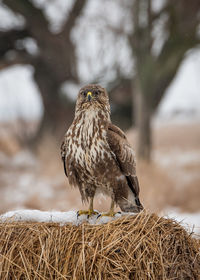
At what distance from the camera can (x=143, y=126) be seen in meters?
9.30

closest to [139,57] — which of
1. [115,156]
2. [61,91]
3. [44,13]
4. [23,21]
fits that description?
[61,91]

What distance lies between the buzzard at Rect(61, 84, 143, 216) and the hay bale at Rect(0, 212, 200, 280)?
59cm

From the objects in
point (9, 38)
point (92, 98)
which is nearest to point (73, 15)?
point (9, 38)

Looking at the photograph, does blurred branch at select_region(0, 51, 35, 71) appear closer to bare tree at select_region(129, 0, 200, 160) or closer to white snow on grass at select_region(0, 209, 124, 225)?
bare tree at select_region(129, 0, 200, 160)

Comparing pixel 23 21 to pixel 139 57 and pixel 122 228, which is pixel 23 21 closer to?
pixel 139 57

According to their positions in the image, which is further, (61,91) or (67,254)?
(61,91)

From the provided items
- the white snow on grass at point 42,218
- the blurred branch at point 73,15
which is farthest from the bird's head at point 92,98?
the blurred branch at point 73,15

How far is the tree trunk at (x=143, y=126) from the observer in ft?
30.0

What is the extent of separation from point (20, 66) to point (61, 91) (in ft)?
7.60

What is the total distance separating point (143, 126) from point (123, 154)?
20.9 feet

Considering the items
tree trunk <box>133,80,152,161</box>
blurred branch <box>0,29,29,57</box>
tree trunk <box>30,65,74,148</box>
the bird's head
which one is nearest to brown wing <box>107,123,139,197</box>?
the bird's head

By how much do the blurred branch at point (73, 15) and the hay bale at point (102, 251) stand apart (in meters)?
10.3

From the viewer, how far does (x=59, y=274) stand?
Answer: 206 centimetres

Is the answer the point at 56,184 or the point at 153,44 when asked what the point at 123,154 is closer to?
the point at 56,184
